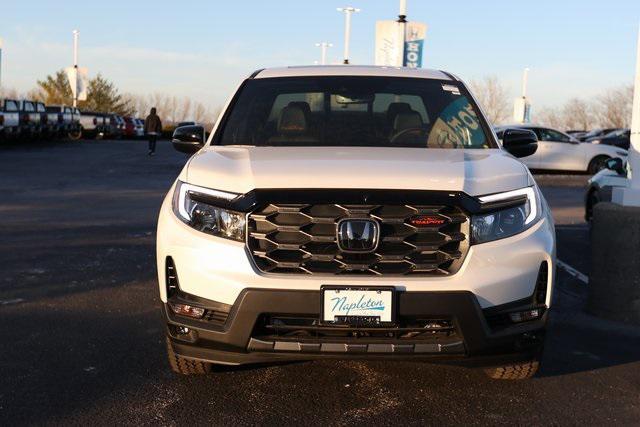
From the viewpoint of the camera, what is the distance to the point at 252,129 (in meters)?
5.17

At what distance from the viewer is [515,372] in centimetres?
431

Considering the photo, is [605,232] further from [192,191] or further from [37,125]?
[37,125]

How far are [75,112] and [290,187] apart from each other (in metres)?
39.6

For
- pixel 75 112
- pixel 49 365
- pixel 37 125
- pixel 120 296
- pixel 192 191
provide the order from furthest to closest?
pixel 75 112 < pixel 37 125 < pixel 120 296 < pixel 49 365 < pixel 192 191

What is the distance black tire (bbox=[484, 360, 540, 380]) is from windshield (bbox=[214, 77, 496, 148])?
4.59 ft

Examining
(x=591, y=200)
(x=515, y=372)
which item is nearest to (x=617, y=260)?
(x=515, y=372)

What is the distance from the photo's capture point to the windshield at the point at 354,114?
504 cm

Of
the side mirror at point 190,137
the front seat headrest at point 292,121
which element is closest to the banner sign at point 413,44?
the side mirror at point 190,137

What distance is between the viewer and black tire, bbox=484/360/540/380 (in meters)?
4.21

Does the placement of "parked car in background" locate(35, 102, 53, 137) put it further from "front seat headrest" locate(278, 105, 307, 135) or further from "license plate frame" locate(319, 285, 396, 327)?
"license plate frame" locate(319, 285, 396, 327)

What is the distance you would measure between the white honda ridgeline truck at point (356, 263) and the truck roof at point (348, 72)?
5.44 feet

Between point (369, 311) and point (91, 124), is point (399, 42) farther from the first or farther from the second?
point (91, 124)

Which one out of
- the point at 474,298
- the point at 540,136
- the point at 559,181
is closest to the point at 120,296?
the point at 474,298

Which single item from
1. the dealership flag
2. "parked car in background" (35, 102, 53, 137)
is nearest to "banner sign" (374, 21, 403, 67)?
"parked car in background" (35, 102, 53, 137)
